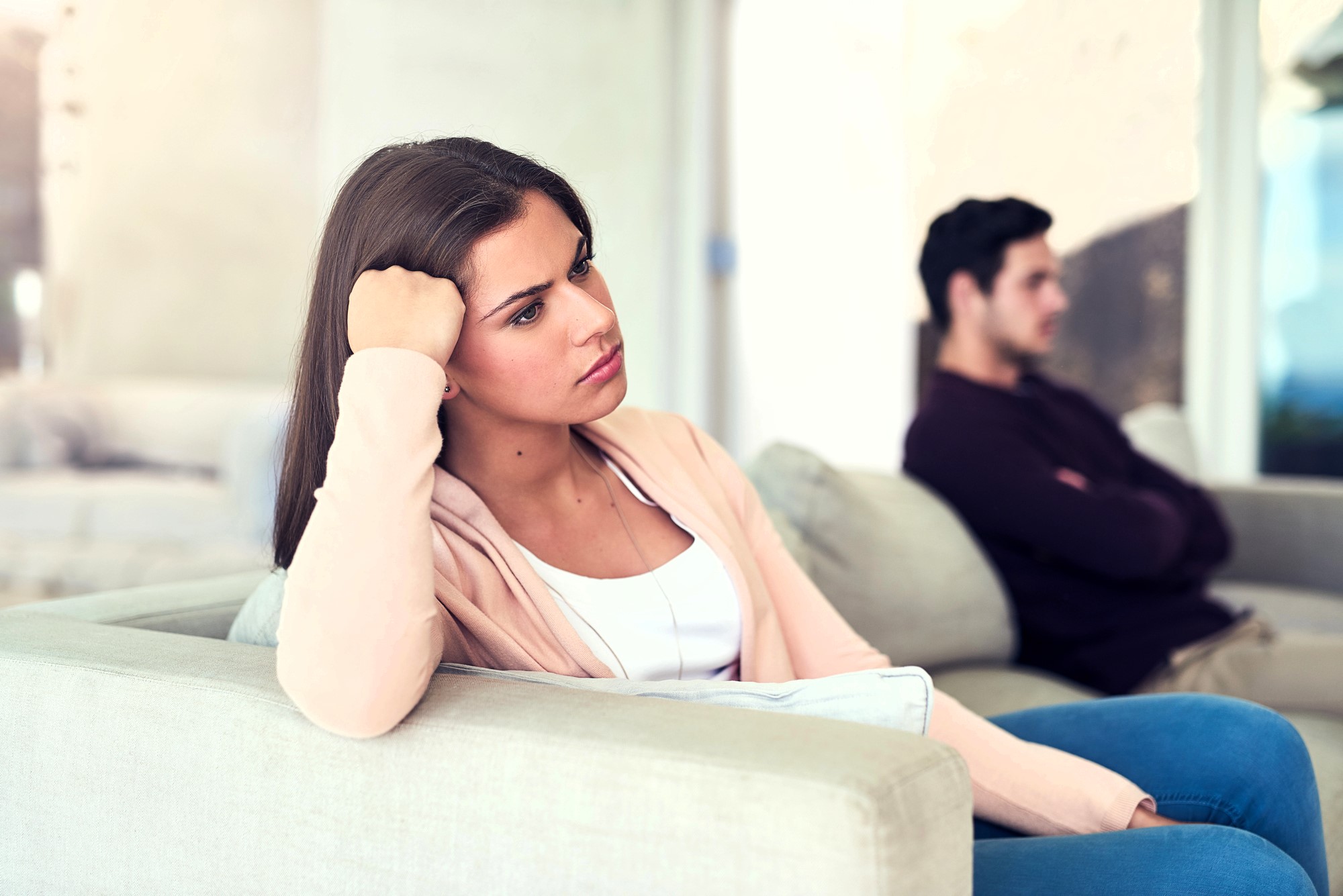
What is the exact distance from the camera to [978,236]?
2.23 meters

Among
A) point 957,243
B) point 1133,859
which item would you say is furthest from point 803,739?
point 957,243

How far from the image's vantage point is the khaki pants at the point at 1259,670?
1.85m

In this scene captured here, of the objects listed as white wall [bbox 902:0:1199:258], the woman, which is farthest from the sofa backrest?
white wall [bbox 902:0:1199:258]

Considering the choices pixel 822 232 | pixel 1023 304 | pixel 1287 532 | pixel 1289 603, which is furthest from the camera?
pixel 822 232

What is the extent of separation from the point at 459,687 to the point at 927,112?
380 cm

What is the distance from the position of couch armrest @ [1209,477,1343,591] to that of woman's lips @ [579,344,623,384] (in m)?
2.34

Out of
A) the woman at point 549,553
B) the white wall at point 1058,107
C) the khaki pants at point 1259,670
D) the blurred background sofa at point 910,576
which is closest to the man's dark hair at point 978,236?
the blurred background sofa at point 910,576

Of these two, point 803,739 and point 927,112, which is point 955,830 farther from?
point 927,112

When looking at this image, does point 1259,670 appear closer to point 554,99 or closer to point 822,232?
point 822,232

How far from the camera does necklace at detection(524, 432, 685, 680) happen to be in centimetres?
115

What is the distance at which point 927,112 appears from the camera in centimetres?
425

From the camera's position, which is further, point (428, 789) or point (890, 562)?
point (890, 562)

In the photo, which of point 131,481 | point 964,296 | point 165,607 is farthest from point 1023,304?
point 131,481

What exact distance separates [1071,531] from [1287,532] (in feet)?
4.06
